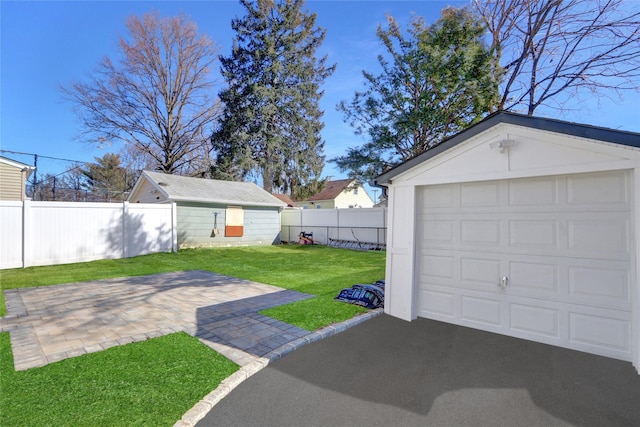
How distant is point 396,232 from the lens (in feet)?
16.0

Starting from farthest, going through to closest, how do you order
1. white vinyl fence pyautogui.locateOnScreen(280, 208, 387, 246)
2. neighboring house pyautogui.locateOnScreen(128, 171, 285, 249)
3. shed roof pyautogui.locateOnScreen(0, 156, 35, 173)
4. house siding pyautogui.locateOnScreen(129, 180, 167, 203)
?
white vinyl fence pyautogui.locateOnScreen(280, 208, 387, 246) → house siding pyautogui.locateOnScreen(129, 180, 167, 203) → neighboring house pyautogui.locateOnScreen(128, 171, 285, 249) → shed roof pyautogui.locateOnScreen(0, 156, 35, 173)

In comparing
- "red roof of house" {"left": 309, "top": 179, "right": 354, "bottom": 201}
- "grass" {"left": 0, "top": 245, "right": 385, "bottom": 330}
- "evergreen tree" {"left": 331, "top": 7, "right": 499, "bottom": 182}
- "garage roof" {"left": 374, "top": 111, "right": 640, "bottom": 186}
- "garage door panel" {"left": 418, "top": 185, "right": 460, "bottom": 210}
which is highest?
"evergreen tree" {"left": 331, "top": 7, "right": 499, "bottom": 182}

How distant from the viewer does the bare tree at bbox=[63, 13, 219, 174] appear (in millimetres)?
18781

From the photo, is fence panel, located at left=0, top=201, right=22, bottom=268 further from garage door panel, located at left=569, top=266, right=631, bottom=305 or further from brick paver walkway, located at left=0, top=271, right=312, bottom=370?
garage door panel, located at left=569, top=266, right=631, bottom=305

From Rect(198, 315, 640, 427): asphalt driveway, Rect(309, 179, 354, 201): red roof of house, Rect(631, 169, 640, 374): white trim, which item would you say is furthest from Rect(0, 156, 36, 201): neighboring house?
Rect(309, 179, 354, 201): red roof of house

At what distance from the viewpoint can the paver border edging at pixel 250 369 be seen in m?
2.37

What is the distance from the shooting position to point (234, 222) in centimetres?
1573

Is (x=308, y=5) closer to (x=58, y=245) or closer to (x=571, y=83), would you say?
(x=571, y=83)

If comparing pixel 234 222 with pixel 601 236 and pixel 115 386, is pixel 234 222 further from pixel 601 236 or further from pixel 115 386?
pixel 601 236

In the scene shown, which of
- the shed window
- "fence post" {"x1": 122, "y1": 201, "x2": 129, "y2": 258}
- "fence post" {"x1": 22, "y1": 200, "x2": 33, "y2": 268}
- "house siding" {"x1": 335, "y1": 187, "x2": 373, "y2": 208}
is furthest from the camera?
"house siding" {"x1": 335, "y1": 187, "x2": 373, "y2": 208}

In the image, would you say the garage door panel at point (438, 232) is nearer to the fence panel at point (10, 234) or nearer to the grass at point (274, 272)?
the grass at point (274, 272)

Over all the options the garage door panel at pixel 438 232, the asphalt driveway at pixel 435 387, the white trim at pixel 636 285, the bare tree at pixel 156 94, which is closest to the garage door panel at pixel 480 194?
the garage door panel at pixel 438 232

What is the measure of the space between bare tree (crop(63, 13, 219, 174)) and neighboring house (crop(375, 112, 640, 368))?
20184 mm

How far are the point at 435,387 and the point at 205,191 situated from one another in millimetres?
14322
